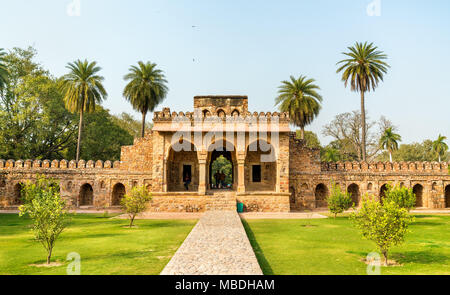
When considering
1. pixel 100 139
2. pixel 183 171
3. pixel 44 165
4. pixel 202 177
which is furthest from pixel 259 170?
pixel 100 139

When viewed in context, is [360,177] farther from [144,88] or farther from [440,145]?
[440,145]

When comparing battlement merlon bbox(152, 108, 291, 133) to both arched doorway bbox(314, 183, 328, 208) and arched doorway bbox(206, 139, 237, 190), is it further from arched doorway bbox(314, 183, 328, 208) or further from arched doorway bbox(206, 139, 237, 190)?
arched doorway bbox(314, 183, 328, 208)

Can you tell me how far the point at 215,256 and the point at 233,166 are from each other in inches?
730

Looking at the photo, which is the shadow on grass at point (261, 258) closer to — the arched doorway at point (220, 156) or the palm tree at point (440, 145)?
the arched doorway at point (220, 156)

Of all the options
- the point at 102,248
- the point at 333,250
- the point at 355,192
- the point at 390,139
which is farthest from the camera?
the point at 390,139

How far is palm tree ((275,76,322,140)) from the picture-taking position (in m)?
33.7

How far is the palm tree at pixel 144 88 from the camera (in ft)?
109

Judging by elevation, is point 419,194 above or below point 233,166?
below

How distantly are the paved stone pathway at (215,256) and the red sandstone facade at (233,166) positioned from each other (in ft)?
36.2

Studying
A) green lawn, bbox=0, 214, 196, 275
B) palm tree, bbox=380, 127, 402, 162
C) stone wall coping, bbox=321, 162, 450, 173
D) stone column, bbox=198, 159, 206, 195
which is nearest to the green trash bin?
stone column, bbox=198, 159, 206, 195

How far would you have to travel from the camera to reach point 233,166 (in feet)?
86.0

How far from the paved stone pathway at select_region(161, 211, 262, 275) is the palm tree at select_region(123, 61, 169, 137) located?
24.7m
